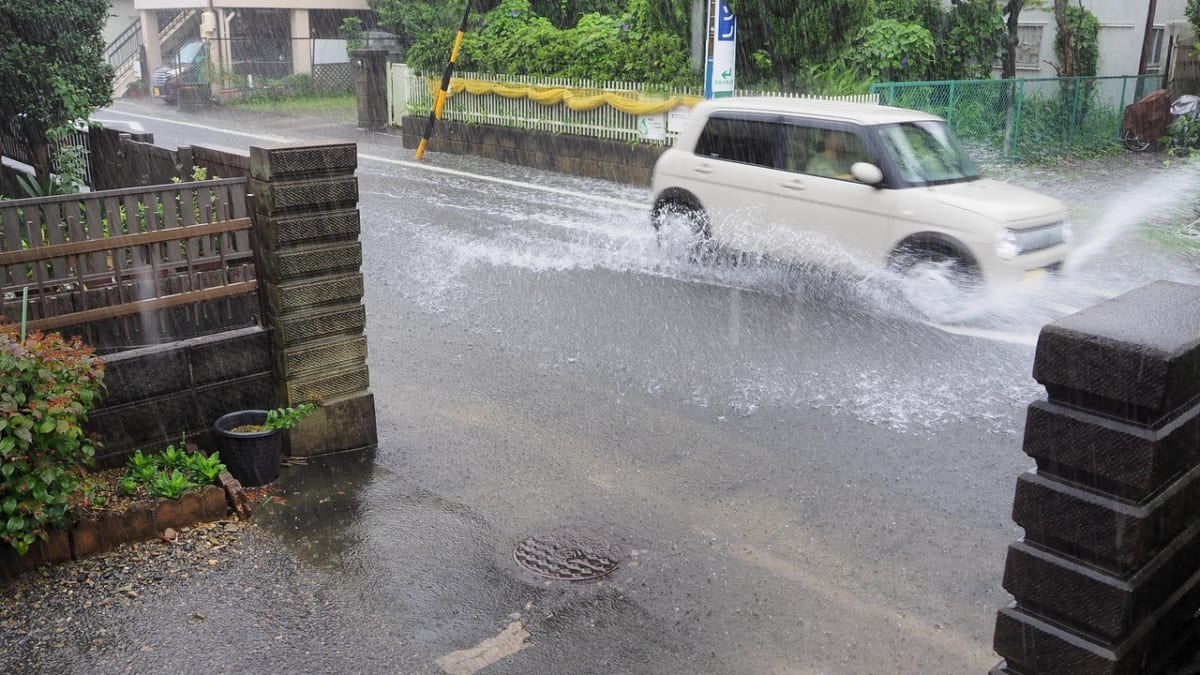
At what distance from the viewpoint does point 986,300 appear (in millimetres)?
9273

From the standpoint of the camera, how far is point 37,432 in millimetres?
4707

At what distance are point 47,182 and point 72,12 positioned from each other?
1932 millimetres

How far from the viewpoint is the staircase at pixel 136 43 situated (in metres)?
39.5

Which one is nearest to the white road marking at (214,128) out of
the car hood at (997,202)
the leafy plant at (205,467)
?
the car hood at (997,202)

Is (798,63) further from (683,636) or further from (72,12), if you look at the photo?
(683,636)

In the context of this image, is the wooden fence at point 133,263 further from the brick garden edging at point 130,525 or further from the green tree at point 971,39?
the green tree at point 971,39

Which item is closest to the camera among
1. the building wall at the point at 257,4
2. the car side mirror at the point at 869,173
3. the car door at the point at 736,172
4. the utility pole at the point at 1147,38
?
the car side mirror at the point at 869,173

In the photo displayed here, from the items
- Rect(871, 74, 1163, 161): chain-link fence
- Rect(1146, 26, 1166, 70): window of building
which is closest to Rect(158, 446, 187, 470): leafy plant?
Rect(871, 74, 1163, 161): chain-link fence

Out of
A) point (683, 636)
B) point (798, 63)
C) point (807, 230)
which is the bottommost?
point (683, 636)

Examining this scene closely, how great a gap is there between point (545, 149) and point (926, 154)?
36.5 feet

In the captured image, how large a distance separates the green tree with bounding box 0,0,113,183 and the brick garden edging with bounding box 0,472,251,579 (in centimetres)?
764

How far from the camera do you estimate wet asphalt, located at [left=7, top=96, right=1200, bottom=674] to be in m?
4.60

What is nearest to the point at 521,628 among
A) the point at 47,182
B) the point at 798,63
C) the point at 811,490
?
the point at 811,490

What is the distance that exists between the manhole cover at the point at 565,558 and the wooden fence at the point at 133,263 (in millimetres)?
2348
